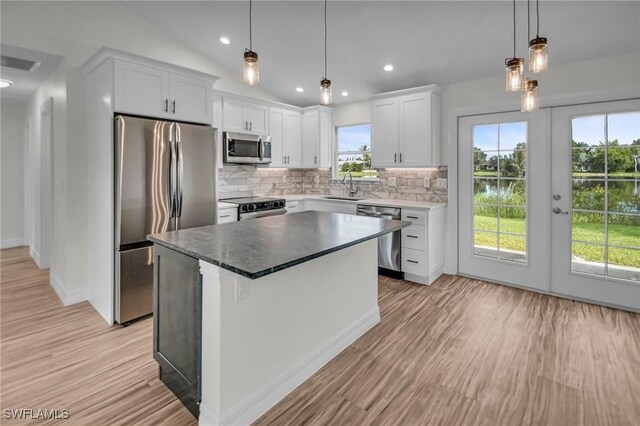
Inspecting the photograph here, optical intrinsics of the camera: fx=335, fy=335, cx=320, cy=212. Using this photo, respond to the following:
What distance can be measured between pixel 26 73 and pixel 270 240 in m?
4.14

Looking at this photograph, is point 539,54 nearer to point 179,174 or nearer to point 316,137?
point 179,174

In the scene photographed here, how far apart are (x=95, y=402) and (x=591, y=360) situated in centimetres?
342

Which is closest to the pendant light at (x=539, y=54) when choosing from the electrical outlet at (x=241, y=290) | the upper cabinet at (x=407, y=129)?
the electrical outlet at (x=241, y=290)

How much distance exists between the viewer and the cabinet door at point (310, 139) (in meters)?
5.55

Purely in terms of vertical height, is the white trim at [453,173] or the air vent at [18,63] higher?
the air vent at [18,63]

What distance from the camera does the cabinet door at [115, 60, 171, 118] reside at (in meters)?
A: 2.98

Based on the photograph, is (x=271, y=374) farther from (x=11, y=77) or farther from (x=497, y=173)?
(x=11, y=77)

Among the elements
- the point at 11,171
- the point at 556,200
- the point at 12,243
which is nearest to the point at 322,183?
the point at 556,200

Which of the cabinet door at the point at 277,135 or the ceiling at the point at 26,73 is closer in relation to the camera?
the ceiling at the point at 26,73

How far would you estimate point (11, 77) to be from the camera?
4.12 meters

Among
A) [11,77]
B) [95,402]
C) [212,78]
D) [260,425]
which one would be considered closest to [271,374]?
[260,425]

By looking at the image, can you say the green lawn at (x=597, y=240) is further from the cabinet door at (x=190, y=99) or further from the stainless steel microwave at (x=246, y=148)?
the cabinet door at (x=190, y=99)

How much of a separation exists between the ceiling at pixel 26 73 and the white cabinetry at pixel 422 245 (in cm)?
430

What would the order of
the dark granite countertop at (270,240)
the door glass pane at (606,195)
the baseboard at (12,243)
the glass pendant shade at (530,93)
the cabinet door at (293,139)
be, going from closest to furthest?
the dark granite countertop at (270,240) < the glass pendant shade at (530,93) < the door glass pane at (606,195) < the cabinet door at (293,139) < the baseboard at (12,243)
